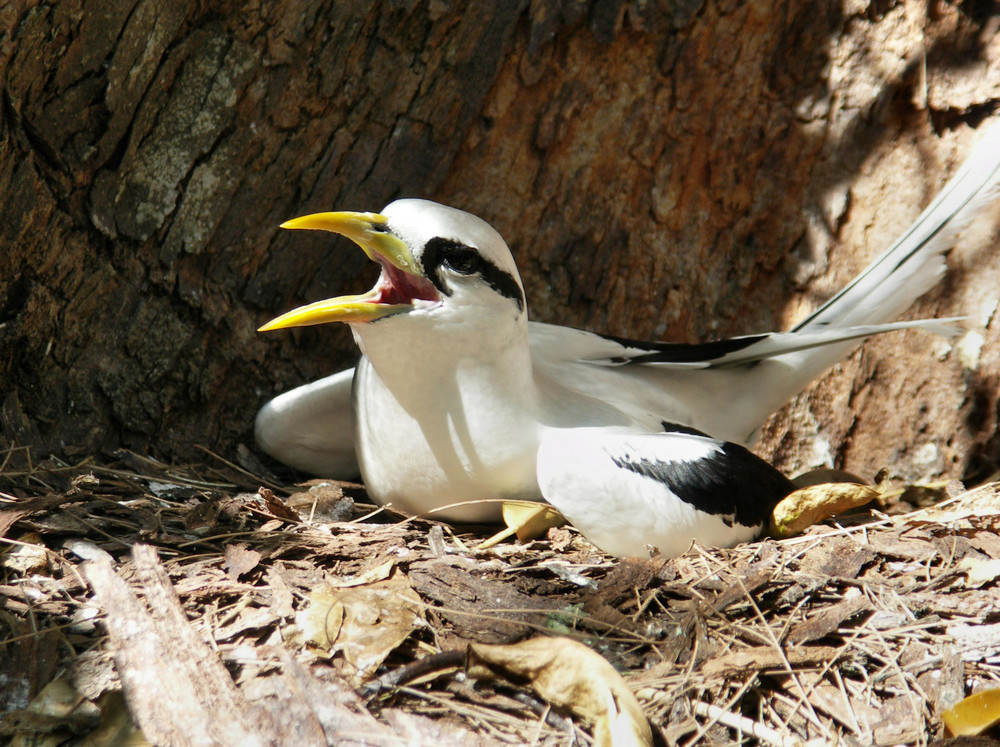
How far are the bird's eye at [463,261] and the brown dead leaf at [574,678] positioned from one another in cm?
130

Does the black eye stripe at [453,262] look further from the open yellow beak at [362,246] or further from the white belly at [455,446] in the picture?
the white belly at [455,446]

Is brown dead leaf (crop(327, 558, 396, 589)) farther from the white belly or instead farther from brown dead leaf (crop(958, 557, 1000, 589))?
brown dead leaf (crop(958, 557, 1000, 589))

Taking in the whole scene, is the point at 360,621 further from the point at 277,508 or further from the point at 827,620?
the point at 827,620

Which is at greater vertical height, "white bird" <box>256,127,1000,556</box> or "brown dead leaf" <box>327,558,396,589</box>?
"white bird" <box>256,127,1000,556</box>

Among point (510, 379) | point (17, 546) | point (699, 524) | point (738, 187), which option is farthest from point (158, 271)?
point (738, 187)

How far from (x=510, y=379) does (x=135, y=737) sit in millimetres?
1679

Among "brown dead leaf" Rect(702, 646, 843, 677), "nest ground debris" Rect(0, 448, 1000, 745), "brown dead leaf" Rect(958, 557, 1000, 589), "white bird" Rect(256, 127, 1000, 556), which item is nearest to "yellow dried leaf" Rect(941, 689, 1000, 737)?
"nest ground debris" Rect(0, 448, 1000, 745)

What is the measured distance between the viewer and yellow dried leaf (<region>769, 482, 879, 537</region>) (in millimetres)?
3143

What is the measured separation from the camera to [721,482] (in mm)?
2969

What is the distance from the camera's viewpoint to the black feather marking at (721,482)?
9.56 ft

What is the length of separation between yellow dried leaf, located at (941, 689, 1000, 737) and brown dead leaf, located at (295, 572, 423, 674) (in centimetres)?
139

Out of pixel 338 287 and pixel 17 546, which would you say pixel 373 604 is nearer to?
pixel 17 546

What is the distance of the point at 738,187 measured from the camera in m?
4.61

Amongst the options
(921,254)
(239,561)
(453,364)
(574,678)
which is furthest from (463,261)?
(921,254)
